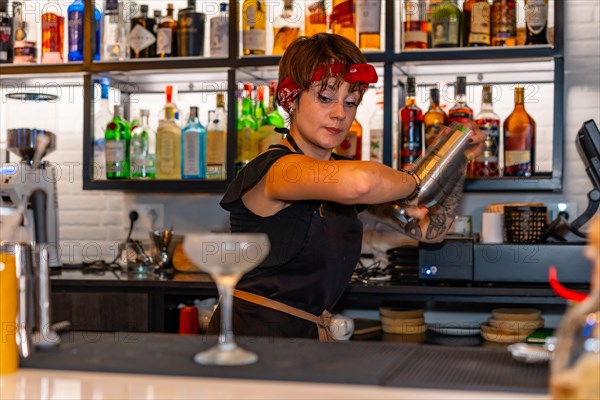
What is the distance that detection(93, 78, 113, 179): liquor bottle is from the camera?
3533mm

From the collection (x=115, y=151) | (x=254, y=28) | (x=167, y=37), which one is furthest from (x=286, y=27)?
(x=115, y=151)

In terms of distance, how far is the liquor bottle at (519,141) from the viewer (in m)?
3.16

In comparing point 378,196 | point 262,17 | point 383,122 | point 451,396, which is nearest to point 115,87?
point 262,17

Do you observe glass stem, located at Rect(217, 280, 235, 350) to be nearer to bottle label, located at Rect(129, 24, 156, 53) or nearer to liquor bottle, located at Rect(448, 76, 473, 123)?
liquor bottle, located at Rect(448, 76, 473, 123)

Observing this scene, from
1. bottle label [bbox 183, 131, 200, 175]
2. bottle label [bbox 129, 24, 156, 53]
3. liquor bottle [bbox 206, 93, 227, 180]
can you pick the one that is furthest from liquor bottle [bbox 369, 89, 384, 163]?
bottle label [bbox 129, 24, 156, 53]

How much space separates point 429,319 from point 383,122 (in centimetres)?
81

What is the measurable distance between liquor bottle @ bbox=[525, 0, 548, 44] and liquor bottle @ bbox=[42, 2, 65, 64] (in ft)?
6.04

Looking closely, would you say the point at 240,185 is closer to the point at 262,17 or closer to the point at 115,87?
the point at 262,17

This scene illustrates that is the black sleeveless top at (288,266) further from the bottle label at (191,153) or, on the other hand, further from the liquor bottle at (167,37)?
the liquor bottle at (167,37)

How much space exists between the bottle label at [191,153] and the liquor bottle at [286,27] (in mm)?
452

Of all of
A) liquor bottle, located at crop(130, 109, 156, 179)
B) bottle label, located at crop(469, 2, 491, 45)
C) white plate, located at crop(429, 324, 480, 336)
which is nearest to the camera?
white plate, located at crop(429, 324, 480, 336)

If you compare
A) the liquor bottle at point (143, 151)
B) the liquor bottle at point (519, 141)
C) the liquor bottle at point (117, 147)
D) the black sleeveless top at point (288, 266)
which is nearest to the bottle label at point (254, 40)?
the liquor bottle at point (143, 151)

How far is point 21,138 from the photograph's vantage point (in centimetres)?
304

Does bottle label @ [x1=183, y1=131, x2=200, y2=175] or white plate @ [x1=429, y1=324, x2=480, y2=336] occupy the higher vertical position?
bottle label @ [x1=183, y1=131, x2=200, y2=175]
